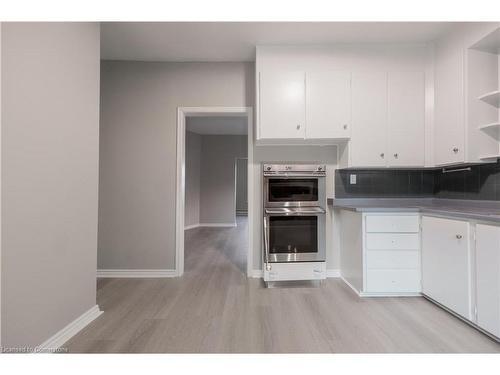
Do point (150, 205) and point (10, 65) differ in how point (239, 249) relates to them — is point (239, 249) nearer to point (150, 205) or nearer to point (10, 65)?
point (150, 205)

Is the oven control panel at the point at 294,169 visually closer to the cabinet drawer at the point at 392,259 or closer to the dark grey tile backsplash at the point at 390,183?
the dark grey tile backsplash at the point at 390,183

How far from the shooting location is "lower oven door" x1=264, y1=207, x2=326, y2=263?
2.83m

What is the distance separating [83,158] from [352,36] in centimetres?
265

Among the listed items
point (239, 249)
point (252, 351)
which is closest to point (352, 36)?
point (252, 351)

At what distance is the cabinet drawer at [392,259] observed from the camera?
2441 millimetres

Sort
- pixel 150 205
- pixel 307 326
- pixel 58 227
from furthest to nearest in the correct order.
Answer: pixel 150 205, pixel 307 326, pixel 58 227

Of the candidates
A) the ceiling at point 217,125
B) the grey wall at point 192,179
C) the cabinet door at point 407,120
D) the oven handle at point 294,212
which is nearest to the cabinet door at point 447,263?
the cabinet door at point 407,120

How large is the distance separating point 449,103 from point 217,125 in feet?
16.9

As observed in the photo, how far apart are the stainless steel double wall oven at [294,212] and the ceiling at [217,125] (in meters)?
3.17

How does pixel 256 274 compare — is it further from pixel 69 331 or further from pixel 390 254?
pixel 69 331

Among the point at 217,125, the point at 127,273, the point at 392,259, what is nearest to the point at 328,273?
the point at 392,259

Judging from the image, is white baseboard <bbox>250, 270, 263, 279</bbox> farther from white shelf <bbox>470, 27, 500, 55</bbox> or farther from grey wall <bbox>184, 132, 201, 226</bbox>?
grey wall <bbox>184, 132, 201, 226</bbox>
